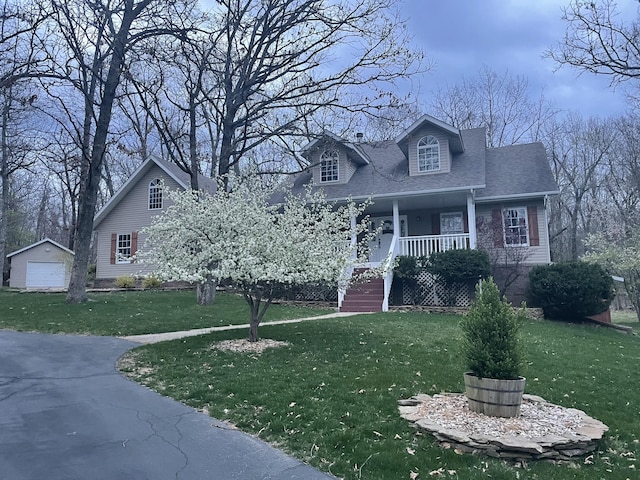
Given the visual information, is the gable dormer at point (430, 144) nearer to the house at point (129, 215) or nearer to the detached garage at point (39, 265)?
the house at point (129, 215)

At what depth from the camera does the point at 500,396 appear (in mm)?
4262

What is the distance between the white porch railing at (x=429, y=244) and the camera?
1510 centimetres

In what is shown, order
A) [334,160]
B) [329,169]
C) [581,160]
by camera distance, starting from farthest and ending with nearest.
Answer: [581,160], [329,169], [334,160]

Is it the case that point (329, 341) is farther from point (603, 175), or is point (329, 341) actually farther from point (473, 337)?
point (603, 175)

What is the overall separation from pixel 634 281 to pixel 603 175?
8.09 metres

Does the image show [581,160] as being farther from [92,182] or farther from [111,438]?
[111,438]

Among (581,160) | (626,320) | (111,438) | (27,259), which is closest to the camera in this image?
(111,438)

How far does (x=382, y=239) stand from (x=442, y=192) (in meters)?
3.31

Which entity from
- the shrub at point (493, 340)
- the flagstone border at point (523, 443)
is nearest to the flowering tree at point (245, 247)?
the shrub at point (493, 340)

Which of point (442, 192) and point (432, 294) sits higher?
point (442, 192)

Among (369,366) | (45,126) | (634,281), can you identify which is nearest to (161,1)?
(45,126)

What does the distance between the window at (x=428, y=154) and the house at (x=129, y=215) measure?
9639 mm

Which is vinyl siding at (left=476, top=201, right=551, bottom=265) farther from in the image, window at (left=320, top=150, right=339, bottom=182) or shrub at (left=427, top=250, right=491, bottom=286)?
window at (left=320, top=150, right=339, bottom=182)

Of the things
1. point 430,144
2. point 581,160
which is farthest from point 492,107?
point 430,144
